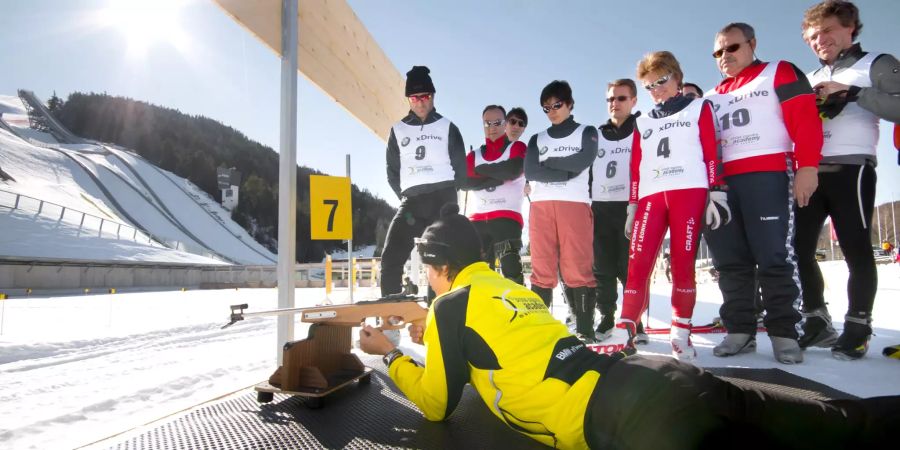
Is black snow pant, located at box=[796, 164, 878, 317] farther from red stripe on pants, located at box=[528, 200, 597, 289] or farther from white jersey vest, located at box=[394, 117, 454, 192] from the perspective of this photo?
white jersey vest, located at box=[394, 117, 454, 192]

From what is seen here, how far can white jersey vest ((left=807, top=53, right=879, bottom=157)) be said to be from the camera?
2.61 m

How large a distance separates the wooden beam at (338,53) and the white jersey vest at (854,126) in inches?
138

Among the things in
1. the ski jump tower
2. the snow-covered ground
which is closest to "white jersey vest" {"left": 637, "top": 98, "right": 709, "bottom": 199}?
the snow-covered ground

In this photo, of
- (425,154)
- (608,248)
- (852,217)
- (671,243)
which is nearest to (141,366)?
(425,154)

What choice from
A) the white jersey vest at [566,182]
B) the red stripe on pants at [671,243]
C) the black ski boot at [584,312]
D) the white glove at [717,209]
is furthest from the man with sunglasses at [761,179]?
the white jersey vest at [566,182]

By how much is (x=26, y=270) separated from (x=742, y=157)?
859 inches

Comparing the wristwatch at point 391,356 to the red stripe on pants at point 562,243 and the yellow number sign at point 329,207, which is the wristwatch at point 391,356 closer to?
the red stripe on pants at point 562,243

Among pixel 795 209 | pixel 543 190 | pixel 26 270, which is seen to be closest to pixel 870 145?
pixel 795 209

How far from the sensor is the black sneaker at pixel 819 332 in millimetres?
2803

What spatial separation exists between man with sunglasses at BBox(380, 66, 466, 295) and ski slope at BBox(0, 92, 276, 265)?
25.7m

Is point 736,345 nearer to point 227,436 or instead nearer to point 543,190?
point 543,190

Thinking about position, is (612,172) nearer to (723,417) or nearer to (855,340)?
(855,340)

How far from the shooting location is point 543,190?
3.31 m

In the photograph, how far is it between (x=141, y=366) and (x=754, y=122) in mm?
4788
